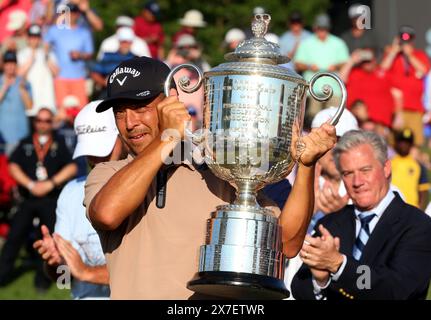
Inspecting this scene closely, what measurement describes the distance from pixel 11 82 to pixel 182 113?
10257mm

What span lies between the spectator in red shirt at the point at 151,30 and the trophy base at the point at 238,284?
37.3ft

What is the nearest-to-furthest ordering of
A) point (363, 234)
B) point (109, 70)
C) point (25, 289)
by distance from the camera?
point (363, 234) < point (25, 289) < point (109, 70)

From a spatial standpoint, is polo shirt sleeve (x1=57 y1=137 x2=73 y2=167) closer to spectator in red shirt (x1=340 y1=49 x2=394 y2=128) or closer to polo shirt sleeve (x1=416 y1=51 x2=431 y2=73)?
spectator in red shirt (x1=340 y1=49 x2=394 y2=128)

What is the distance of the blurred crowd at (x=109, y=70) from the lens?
1400cm

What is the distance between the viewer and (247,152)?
518cm

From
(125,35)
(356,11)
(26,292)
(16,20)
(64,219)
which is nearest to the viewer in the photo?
(64,219)

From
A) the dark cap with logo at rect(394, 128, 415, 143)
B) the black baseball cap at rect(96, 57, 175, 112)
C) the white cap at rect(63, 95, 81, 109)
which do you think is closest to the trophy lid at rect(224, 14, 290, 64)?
the black baseball cap at rect(96, 57, 175, 112)

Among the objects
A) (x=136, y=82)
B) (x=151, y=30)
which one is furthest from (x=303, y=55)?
(x=136, y=82)

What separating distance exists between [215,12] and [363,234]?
1456cm

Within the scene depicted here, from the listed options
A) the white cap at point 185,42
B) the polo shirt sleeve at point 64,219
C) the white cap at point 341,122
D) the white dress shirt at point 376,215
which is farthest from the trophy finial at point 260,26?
the white cap at point 185,42

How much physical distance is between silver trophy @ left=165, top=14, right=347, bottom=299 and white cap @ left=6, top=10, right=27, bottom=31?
437 inches

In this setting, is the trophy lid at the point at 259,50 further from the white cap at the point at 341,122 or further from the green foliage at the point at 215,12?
the green foliage at the point at 215,12

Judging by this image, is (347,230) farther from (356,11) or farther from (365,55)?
(365,55)

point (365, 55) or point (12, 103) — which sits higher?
point (365, 55)
